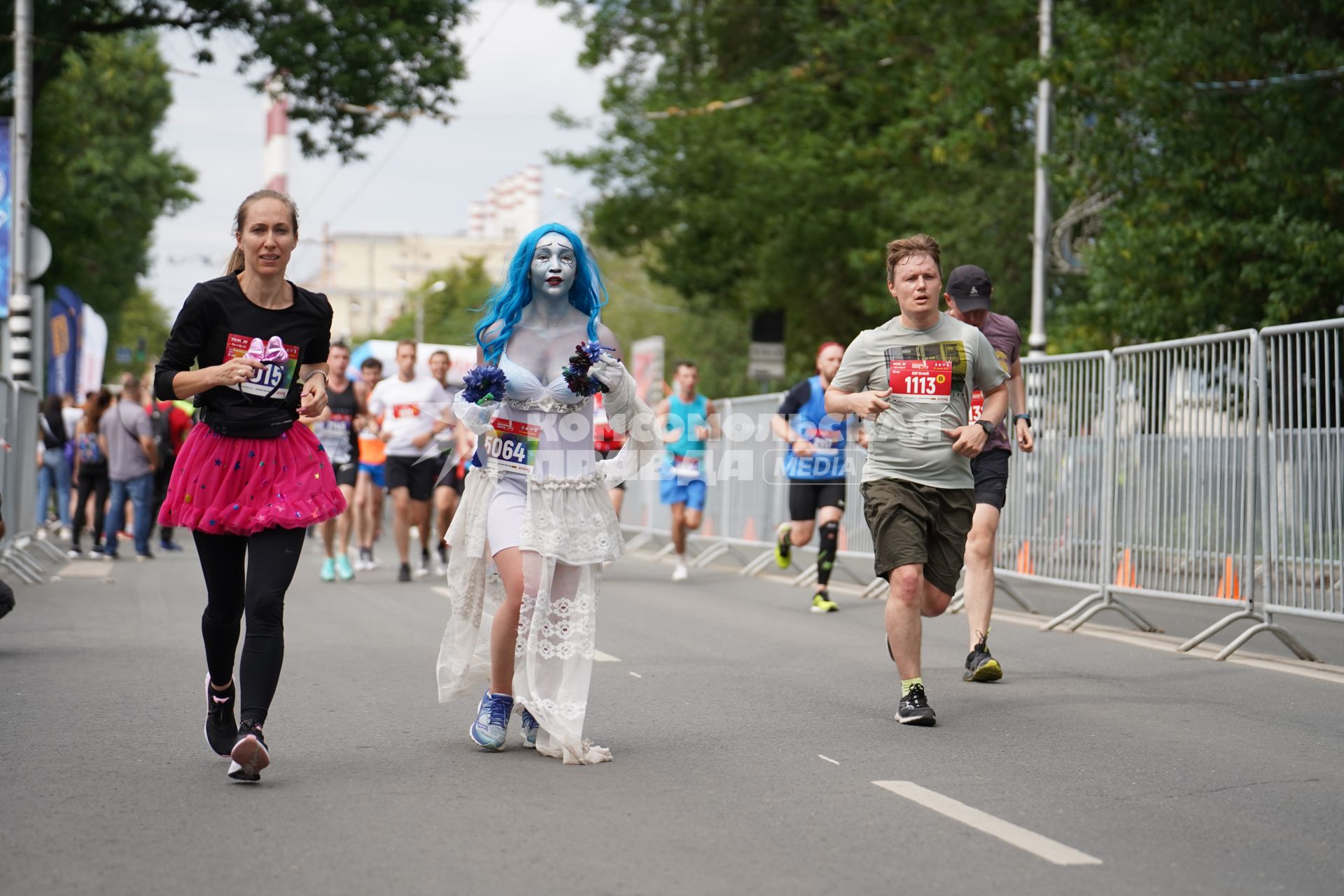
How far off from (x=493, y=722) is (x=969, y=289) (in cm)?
383

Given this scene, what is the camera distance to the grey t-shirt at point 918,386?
25.1ft

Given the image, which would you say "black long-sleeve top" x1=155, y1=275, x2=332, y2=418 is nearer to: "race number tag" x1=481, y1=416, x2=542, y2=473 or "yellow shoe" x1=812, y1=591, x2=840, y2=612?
"race number tag" x1=481, y1=416, x2=542, y2=473

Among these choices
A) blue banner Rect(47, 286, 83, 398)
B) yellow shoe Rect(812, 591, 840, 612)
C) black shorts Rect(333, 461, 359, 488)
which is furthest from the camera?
blue banner Rect(47, 286, 83, 398)

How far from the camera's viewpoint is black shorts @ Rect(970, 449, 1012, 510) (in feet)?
30.7

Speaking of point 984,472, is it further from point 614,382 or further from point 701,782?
point 701,782

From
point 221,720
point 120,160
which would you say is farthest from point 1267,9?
point 120,160

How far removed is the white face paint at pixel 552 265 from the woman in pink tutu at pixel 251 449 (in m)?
0.83

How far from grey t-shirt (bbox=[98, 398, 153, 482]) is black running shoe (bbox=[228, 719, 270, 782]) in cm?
1373

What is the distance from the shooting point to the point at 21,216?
82.7ft

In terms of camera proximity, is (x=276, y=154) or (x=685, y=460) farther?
(x=276, y=154)

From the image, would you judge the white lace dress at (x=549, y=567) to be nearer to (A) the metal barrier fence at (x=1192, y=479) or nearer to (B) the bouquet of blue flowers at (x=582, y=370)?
(B) the bouquet of blue flowers at (x=582, y=370)

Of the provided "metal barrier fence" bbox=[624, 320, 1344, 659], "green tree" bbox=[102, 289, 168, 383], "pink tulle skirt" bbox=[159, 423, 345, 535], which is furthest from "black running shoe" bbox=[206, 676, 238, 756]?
"green tree" bbox=[102, 289, 168, 383]

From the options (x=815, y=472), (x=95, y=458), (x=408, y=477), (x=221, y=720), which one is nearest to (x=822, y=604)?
(x=815, y=472)

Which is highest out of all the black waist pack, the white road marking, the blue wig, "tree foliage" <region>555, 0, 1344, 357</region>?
"tree foliage" <region>555, 0, 1344, 357</region>
